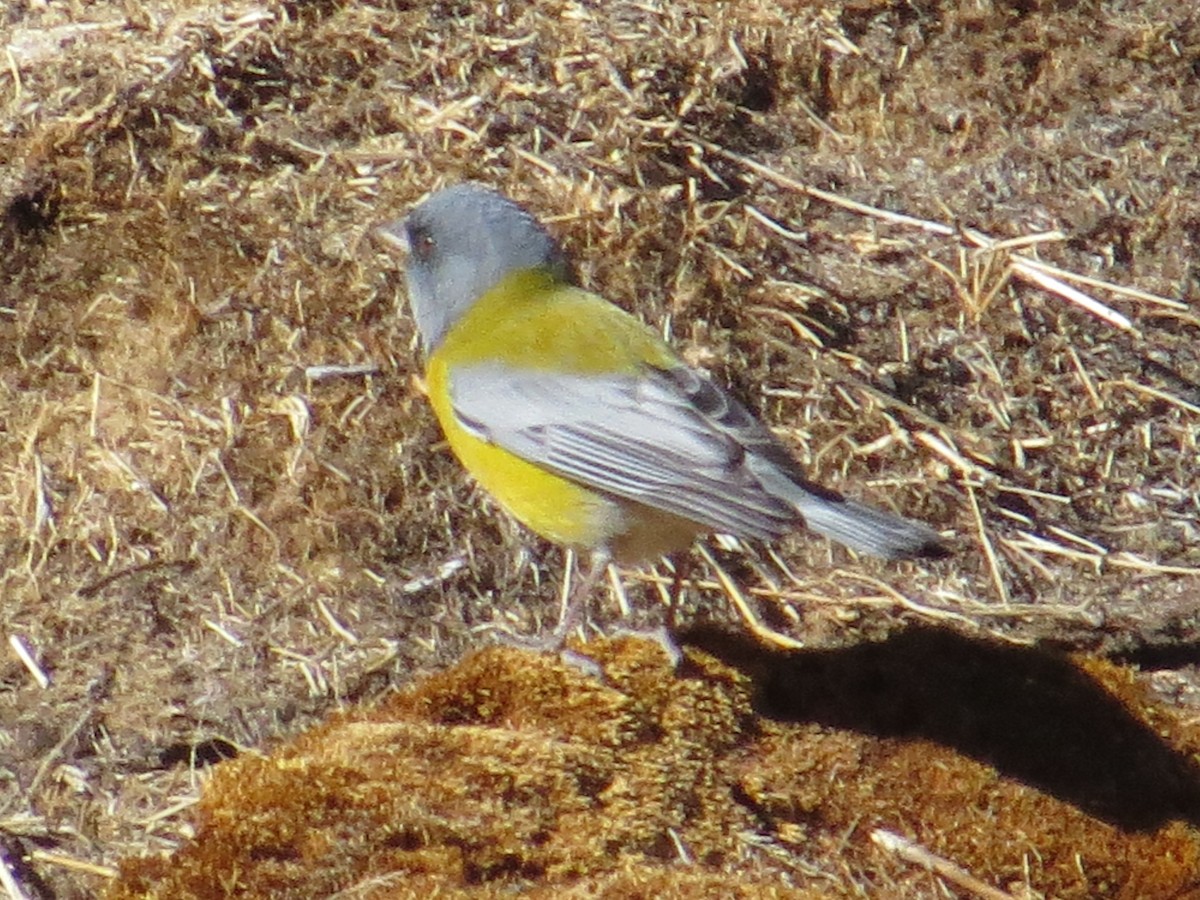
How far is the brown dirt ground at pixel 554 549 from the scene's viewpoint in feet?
14.2

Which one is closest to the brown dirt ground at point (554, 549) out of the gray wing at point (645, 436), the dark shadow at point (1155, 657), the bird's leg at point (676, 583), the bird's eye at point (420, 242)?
the dark shadow at point (1155, 657)

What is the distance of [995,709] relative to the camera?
193 inches

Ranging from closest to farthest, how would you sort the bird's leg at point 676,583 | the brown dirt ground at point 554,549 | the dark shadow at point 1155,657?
the brown dirt ground at point 554,549 < the bird's leg at point 676,583 < the dark shadow at point 1155,657

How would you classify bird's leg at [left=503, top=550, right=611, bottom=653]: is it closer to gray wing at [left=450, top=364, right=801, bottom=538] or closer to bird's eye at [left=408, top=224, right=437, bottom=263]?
gray wing at [left=450, top=364, right=801, bottom=538]

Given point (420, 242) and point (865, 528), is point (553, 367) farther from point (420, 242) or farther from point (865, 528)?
point (865, 528)

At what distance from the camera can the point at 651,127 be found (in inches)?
243

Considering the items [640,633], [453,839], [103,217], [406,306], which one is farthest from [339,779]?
[103,217]

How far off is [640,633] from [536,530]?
17.6 inches

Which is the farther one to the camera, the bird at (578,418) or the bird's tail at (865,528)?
the bird at (578,418)

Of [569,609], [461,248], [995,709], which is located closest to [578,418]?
[569,609]

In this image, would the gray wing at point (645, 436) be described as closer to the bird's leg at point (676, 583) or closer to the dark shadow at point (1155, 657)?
the bird's leg at point (676, 583)

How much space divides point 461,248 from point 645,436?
3.33 feet

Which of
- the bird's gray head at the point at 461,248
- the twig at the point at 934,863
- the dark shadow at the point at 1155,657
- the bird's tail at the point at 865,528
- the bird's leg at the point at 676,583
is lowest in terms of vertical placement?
the twig at the point at 934,863

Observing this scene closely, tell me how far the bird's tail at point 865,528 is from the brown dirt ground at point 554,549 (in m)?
0.60
